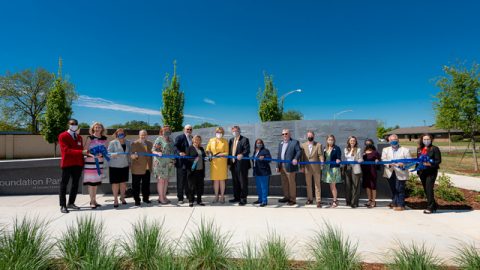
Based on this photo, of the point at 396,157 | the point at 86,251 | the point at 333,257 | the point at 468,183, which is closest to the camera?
the point at 333,257

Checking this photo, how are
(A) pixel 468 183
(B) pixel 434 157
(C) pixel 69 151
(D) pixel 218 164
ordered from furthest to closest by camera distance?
1. (A) pixel 468 183
2. (D) pixel 218 164
3. (C) pixel 69 151
4. (B) pixel 434 157

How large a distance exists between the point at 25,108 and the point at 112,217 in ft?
159

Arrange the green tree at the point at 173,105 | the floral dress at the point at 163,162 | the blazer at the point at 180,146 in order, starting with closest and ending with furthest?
the floral dress at the point at 163,162
the blazer at the point at 180,146
the green tree at the point at 173,105

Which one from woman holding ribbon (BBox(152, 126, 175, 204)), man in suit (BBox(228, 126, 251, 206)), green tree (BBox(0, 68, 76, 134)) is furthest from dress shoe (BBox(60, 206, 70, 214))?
green tree (BBox(0, 68, 76, 134))

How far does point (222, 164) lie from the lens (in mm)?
6988

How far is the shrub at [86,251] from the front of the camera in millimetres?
2844

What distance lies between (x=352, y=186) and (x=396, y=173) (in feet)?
3.36

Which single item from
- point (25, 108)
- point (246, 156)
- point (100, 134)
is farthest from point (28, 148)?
point (246, 156)

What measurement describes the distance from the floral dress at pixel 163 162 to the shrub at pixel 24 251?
3.58 metres

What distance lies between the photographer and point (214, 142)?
7148 mm

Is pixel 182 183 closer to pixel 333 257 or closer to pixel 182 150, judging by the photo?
pixel 182 150

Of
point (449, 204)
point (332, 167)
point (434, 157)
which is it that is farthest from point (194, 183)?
point (449, 204)

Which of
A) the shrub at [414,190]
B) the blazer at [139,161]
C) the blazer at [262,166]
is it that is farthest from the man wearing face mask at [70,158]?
the shrub at [414,190]

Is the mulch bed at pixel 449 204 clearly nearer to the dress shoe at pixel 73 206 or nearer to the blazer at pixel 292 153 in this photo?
the blazer at pixel 292 153
